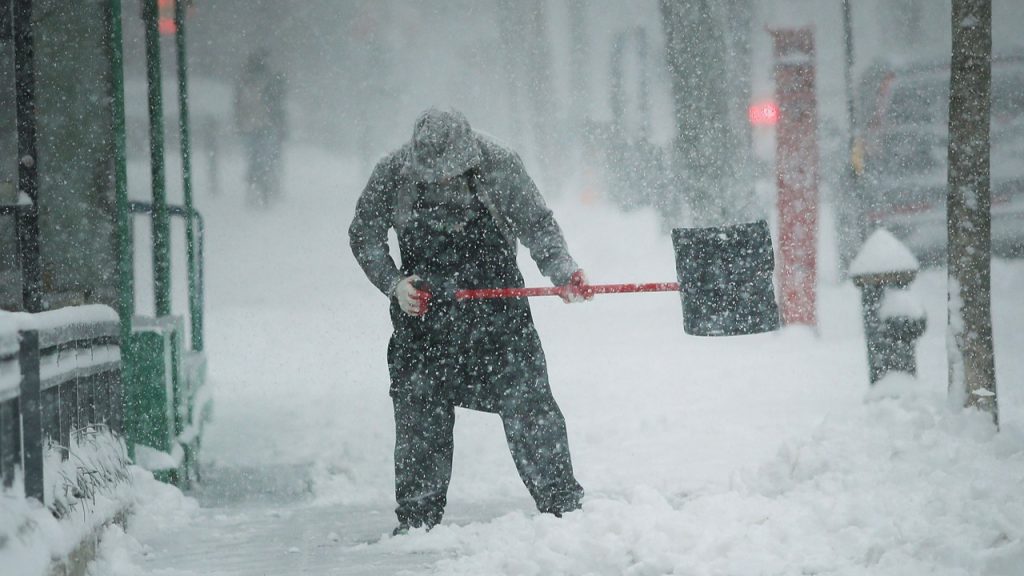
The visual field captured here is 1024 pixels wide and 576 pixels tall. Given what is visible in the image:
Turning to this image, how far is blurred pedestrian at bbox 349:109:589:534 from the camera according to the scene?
488 cm

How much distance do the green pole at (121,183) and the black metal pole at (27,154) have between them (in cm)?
101

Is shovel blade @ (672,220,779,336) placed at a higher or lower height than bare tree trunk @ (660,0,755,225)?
lower

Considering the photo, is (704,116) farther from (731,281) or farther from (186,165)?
(731,281)

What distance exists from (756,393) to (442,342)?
4420 millimetres

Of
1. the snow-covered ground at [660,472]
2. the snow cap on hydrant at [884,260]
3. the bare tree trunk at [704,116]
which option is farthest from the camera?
the bare tree trunk at [704,116]

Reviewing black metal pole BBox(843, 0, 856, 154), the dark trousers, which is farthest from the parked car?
the dark trousers

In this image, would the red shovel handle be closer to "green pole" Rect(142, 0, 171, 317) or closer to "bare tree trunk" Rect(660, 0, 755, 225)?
"green pole" Rect(142, 0, 171, 317)

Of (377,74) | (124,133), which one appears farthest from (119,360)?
(377,74)

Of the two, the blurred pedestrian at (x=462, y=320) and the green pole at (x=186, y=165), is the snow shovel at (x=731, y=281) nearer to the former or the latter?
the blurred pedestrian at (x=462, y=320)

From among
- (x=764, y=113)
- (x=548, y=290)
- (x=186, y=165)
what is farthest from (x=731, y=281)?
(x=764, y=113)

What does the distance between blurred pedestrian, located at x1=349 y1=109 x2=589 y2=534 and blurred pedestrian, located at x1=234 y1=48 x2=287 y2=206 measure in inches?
1014

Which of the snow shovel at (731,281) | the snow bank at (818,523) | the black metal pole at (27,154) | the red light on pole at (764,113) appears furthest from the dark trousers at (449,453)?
the red light on pole at (764,113)

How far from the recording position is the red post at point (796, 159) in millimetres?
10969

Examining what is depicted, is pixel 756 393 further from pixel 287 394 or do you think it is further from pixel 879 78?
pixel 879 78
